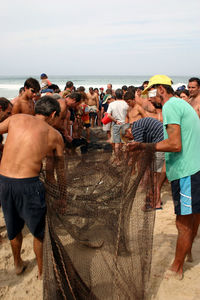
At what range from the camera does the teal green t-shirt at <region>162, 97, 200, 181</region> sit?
2.64 m

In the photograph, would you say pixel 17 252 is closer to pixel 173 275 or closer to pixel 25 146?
pixel 25 146

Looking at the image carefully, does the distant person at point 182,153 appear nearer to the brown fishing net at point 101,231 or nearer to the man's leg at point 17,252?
the brown fishing net at point 101,231

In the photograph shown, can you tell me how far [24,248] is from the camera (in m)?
3.74

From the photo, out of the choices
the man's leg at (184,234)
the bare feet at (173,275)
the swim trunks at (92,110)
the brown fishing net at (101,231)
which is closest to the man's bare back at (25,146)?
the brown fishing net at (101,231)

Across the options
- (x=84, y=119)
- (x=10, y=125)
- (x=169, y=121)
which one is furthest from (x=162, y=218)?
(x=84, y=119)

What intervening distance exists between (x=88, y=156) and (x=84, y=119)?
6445 mm

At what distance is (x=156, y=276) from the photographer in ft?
10.1

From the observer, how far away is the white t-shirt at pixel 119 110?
24.6ft

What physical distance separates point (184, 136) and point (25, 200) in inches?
64.6

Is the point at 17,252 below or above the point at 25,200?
below

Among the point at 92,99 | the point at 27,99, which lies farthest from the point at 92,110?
the point at 27,99

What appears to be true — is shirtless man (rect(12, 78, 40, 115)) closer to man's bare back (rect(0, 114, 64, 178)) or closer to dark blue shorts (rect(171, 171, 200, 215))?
man's bare back (rect(0, 114, 64, 178))

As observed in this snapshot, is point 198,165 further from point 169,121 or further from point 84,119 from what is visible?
point 84,119

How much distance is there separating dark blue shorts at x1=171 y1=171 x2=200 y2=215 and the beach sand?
2.64 feet
